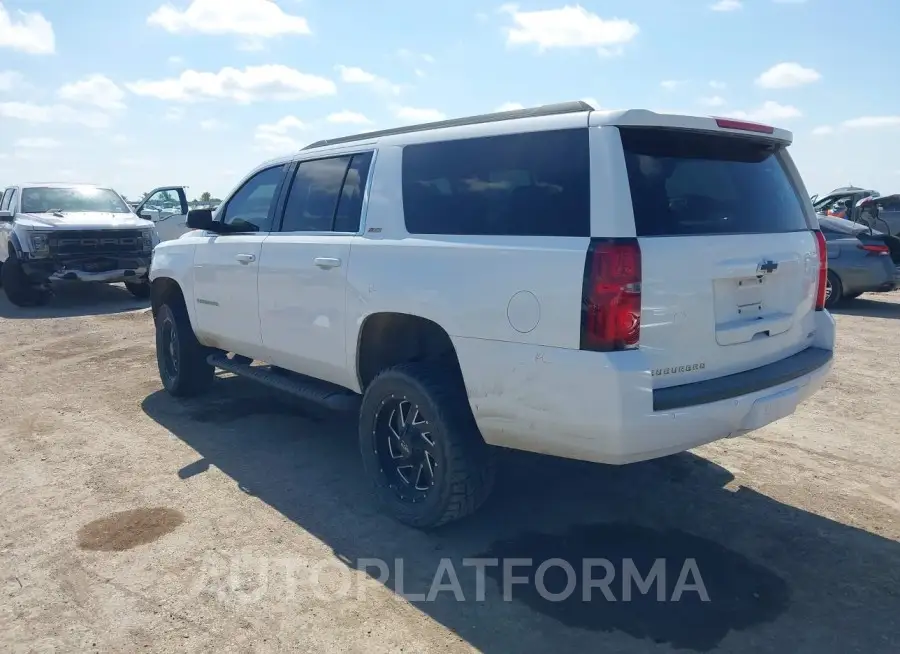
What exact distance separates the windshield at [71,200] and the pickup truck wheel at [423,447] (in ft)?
35.5

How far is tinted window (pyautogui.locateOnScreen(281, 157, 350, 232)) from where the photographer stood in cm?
456

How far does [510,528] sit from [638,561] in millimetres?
703

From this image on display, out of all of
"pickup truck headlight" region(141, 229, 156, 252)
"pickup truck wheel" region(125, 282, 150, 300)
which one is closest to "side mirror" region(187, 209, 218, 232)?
"pickup truck headlight" region(141, 229, 156, 252)

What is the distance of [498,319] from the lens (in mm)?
3293

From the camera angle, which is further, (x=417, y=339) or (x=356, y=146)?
(x=356, y=146)

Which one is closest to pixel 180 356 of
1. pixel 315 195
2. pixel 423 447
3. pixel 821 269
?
pixel 315 195

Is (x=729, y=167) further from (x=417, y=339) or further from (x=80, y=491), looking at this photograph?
(x=80, y=491)

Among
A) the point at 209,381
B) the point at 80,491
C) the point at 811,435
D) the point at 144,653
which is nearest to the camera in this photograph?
the point at 144,653

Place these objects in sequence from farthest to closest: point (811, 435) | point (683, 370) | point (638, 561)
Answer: point (811, 435)
point (638, 561)
point (683, 370)

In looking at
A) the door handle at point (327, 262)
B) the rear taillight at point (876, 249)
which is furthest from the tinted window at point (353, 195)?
the rear taillight at point (876, 249)

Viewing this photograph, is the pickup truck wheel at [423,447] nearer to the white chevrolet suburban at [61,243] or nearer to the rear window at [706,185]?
the rear window at [706,185]

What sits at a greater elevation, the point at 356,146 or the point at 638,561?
the point at 356,146

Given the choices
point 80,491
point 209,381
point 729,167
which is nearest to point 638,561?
point 729,167

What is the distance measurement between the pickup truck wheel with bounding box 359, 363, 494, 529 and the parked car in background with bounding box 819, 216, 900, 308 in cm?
847
